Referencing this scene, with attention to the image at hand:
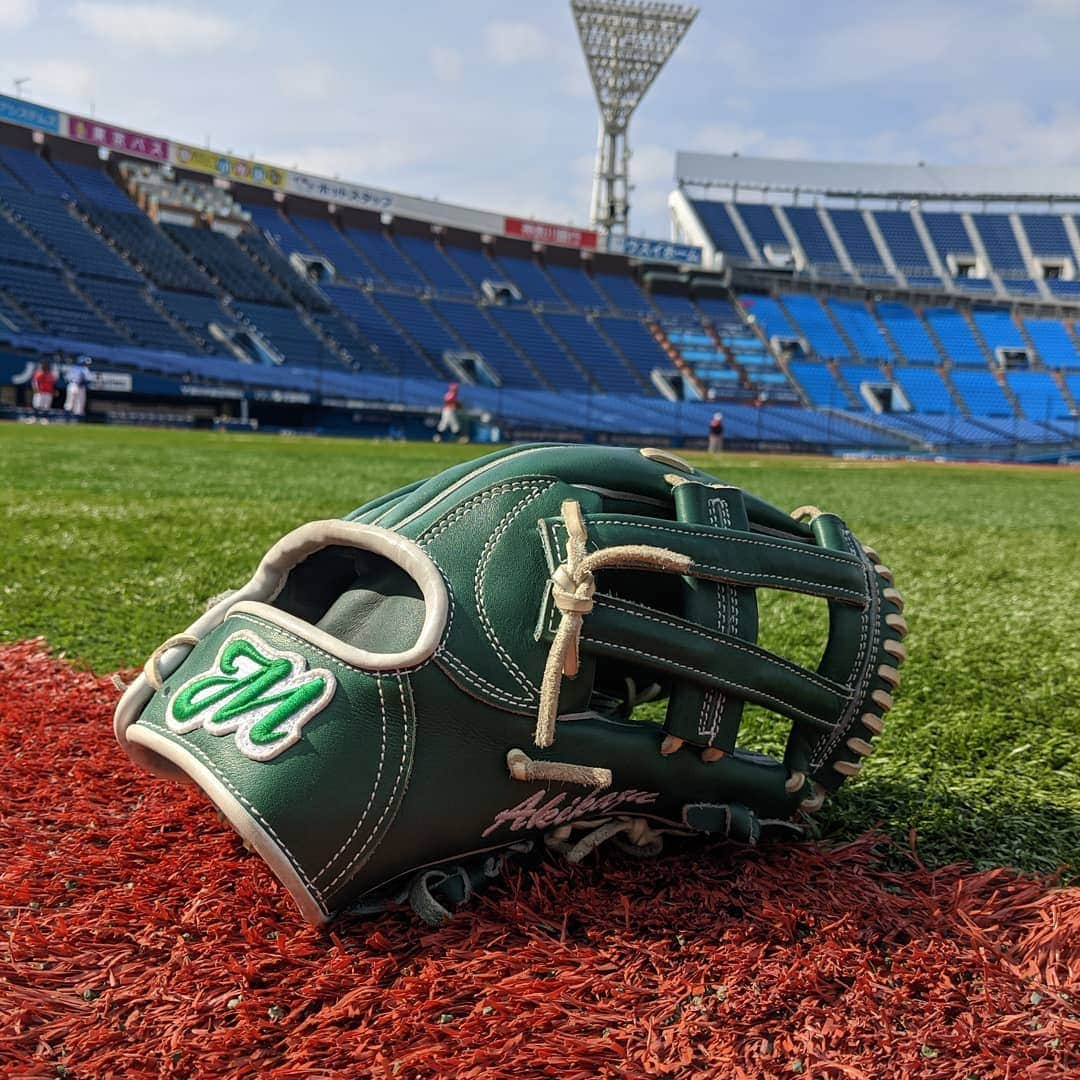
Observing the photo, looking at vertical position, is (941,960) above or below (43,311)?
below

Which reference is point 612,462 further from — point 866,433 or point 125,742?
point 866,433

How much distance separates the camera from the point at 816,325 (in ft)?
125

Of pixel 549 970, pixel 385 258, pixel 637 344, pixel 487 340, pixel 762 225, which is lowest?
pixel 549 970

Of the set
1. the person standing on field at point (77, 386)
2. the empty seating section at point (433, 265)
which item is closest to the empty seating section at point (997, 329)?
the empty seating section at point (433, 265)

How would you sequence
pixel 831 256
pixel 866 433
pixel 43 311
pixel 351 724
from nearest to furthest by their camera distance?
pixel 351 724 < pixel 43 311 < pixel 866 433 < pixel 831 256

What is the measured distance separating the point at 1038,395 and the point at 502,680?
40487 millimetres

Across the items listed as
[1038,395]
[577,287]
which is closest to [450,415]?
[577,287]

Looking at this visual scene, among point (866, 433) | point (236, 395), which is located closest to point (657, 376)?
point (866, 433)

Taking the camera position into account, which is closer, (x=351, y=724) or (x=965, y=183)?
(x=351, y=724)

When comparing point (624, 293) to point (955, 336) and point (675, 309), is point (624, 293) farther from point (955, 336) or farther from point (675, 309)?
point (955, 336)

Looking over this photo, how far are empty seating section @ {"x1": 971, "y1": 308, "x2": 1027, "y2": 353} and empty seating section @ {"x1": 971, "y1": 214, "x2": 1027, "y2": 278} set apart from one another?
98.4 inches

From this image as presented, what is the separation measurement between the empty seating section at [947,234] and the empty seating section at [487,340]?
69.0 ft

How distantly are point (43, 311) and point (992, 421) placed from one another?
31174 millimetres

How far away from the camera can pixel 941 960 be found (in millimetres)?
1139
